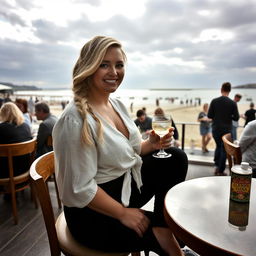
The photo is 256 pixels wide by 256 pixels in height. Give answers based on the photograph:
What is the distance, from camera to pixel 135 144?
124 cm

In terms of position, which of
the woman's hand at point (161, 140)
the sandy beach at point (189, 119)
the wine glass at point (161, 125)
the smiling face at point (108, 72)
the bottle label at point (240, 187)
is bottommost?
the sandy beach at point (189, 119)

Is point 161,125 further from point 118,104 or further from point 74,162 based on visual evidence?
point 74,162

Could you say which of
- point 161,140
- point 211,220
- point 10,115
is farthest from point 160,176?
point 10,115

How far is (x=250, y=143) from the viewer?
6.78 ft

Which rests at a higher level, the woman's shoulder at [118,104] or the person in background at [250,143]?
the woman's shoulder at [118,104]

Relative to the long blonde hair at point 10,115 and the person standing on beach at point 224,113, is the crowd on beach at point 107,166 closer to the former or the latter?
the long blonde hair at point 10,115

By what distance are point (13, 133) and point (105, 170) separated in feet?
6.17

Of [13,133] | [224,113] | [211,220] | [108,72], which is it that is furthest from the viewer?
[224,113]

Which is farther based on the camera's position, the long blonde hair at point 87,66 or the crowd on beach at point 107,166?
the long blonde hair at point 87,66

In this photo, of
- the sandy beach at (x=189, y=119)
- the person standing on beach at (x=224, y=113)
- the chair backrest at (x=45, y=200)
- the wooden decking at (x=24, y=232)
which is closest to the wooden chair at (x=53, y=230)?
the chair backrest at (x=45, y=200)

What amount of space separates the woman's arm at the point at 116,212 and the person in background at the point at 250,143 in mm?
1513

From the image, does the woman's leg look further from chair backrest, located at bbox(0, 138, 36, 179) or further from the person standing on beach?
the person standing on beach

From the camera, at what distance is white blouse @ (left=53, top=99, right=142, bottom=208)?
905 mm

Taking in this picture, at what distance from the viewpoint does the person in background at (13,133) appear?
2.33 metres
